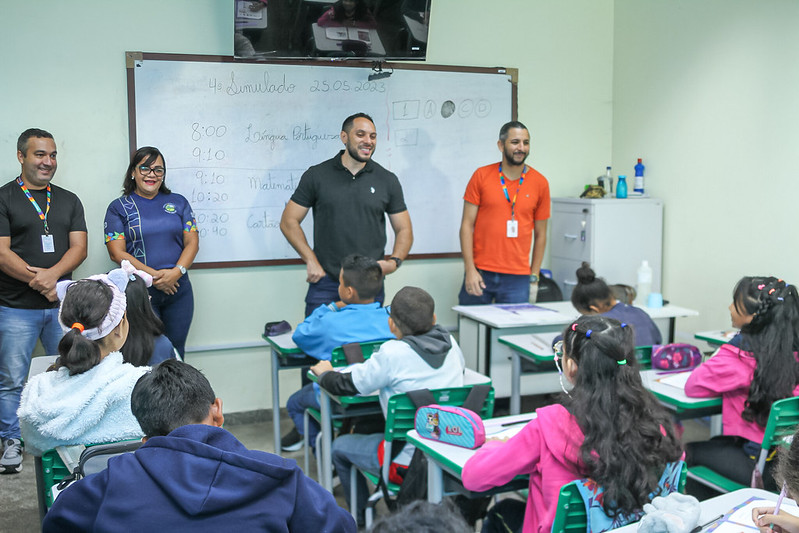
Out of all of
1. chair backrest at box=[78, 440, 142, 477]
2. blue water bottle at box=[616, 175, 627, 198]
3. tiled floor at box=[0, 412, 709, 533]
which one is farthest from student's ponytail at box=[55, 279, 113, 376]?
blue water bottle at box=[616, 175, 627, 198]

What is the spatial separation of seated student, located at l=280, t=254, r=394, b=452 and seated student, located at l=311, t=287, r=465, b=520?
1.19 ft

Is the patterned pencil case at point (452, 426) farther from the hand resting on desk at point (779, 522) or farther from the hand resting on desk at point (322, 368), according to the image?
the hand resting on desk at point (779, 522)

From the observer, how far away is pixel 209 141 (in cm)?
462

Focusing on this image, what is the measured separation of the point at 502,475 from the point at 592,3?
4.54 metres

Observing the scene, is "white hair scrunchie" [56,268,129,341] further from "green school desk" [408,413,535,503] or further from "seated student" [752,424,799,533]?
"seated student" [752,424,799,533]

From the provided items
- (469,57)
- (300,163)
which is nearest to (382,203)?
(300,163)

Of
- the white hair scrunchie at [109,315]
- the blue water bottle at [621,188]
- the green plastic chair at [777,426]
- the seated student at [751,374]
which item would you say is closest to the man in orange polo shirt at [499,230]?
the blue water bottle at [621,188]

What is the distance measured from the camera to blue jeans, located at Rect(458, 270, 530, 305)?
15.9 ft

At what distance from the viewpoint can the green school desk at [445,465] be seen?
7.38 feet

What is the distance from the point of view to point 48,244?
4039mm

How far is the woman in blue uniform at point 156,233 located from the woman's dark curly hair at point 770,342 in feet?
9.52

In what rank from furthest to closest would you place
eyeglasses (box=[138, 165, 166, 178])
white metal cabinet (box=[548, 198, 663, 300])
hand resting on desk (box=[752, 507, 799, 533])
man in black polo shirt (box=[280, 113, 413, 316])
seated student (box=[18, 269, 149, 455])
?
white metal cabinet (box=[548, 198, 663, 300]) → man in black polo shirt (box=[280, 113, 413, 316]) → eyeglasses (box=[138, 165, 166, 178]) → seated student (box=[18, 269, 149, 455]) → hand resting on desk (box=[752, 507, 799, 533])

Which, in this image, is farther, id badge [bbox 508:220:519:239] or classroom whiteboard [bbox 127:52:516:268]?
id badge [bbox 508:220:519:239]

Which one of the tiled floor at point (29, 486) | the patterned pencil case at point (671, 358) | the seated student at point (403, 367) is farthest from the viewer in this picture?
the patterned pencil case at point (671, 358)
